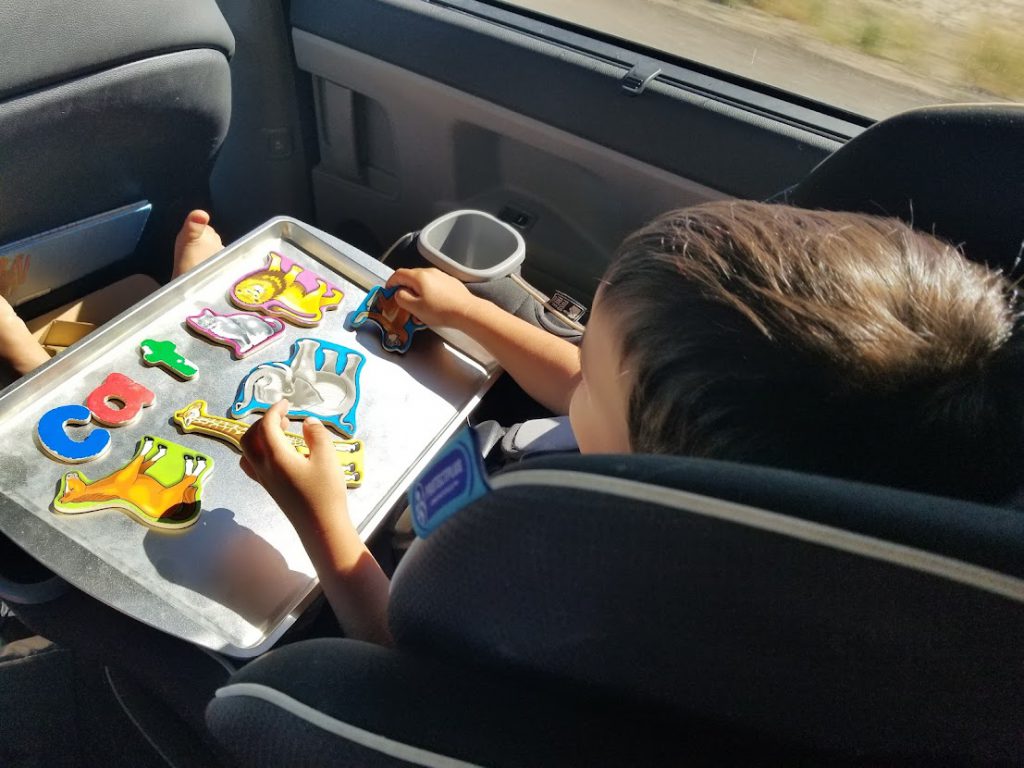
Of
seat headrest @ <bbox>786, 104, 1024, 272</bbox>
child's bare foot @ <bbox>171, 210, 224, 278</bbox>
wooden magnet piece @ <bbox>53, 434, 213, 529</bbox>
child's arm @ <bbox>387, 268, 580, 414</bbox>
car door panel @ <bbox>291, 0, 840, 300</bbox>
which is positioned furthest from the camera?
child's bare foot @ <bbox>171, 210, 224, 278</bbox>

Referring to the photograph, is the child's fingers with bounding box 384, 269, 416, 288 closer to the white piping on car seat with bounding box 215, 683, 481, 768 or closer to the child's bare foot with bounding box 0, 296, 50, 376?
the child's bare foot with bounding box 0, 296, 50, 376

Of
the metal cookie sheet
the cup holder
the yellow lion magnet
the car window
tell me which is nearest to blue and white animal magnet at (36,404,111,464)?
the metal cookie sheet

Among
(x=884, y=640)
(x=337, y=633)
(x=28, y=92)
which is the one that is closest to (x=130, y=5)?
(x=28, y=92)

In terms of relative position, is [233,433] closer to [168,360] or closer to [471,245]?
[168,360]

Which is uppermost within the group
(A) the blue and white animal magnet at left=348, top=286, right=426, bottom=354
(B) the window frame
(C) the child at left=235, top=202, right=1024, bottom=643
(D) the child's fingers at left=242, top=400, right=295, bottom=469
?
(C) the child at left=235, top=202, right=1024, bottom=643

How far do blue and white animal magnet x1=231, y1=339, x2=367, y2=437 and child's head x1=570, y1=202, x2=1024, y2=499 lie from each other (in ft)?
1.67

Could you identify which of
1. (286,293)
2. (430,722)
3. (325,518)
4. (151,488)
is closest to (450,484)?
(430,722)

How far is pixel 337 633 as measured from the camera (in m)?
0.95

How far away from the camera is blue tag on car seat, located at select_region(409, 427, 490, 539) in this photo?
0.47 m

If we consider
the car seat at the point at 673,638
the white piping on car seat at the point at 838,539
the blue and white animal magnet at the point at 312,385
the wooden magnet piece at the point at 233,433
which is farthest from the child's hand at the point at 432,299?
the white piping on car seat at the point at 838,539

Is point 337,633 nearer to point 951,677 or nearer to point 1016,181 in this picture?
point 951,677

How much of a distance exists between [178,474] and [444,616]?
1.71 feet

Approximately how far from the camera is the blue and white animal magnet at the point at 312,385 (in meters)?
1.02

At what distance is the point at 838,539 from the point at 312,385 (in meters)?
0.78
